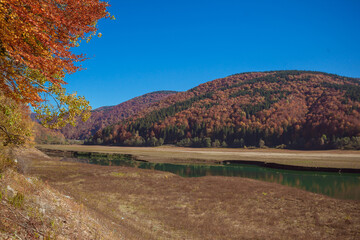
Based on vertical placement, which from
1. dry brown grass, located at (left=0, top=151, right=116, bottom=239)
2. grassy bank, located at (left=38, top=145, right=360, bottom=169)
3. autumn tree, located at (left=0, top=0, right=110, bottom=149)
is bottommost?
grassy bank, located at (left=38, top=145, right=360, bottom=169)

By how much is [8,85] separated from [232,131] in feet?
494

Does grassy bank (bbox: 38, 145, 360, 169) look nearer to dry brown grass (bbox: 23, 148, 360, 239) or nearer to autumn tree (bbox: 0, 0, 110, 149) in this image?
dry brown grass (bbox: 23, 148, 360, 239)

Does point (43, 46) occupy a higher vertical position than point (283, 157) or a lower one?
higher

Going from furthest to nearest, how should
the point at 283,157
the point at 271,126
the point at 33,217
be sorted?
the point at 271,126, the point at 283,157, the point at 33,217

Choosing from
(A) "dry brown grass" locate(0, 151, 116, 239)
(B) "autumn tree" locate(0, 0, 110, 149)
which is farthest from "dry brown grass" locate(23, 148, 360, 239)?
(B) "autumn tree" locate(0, 0, 110, 149)

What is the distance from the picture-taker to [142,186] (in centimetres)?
2830

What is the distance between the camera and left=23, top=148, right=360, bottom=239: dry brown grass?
1527 centimetres

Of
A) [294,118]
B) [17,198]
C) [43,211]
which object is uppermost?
[294,118]

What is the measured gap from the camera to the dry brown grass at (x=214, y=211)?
1527 cm

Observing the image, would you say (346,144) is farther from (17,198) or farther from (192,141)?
(17,198)

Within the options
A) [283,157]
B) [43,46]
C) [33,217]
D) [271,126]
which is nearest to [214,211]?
[33,217]

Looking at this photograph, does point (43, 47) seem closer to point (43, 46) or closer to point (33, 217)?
point (43, 46)

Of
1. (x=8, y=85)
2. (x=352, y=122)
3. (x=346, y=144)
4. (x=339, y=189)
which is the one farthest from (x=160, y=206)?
(x=352, y=122)

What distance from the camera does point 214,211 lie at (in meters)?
19.8
